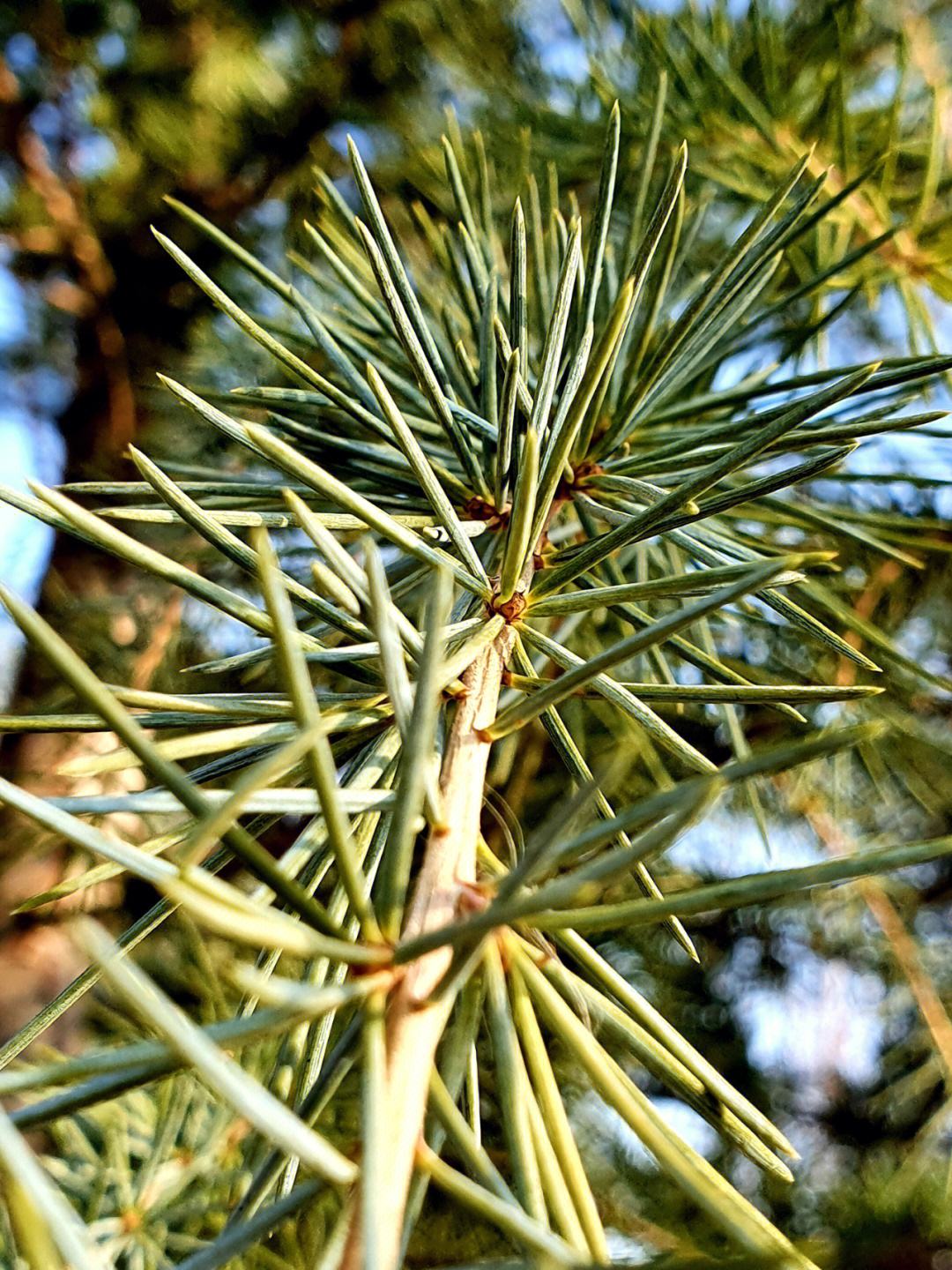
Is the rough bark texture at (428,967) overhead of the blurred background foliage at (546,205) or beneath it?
beneath

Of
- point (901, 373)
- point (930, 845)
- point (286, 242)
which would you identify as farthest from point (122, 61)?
point (930, 845)

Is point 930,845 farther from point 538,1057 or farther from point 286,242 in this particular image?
point 286,242

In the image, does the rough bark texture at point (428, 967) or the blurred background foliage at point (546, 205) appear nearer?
the rough bark texture at point (428, 967)

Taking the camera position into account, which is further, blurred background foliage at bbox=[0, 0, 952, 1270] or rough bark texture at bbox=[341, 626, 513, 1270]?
blurred background foliage at bbox=[0, 0, 952, 1270]

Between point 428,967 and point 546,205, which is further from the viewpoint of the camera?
point 546,205
